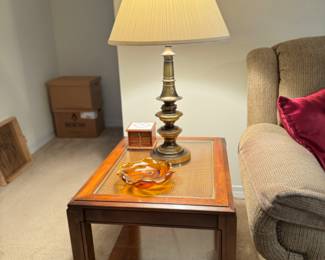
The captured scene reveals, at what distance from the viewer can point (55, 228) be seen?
189 cm

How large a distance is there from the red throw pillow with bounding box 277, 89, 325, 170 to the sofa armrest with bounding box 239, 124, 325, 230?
61 mm

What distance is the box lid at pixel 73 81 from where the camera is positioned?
121 inches

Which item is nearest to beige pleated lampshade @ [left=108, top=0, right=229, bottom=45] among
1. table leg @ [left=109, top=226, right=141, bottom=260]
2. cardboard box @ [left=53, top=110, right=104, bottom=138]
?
table leg @ [left=109, top=226, right=141, bottom=260]

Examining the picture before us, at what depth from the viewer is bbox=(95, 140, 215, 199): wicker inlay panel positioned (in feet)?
3.90

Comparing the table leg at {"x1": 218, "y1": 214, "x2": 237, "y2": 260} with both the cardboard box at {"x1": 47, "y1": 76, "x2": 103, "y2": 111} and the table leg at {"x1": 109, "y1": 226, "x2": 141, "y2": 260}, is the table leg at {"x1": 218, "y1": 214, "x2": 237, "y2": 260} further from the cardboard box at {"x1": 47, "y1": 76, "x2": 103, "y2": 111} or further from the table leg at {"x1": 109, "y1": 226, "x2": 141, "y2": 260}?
the cardboard box at {"x1": 47, "y1": 76, "x2": 103, "y2": 111}

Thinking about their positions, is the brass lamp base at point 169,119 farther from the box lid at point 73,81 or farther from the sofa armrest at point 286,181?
the box lid at point 73,81

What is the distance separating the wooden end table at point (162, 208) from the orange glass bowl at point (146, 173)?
31mm

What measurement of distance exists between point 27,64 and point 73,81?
15.9 inches

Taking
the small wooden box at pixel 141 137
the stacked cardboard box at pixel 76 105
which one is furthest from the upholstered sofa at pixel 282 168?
the stacked cardboard box at pixel 76 105

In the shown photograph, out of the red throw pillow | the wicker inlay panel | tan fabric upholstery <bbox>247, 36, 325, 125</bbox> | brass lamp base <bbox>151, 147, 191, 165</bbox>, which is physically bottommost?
the wicker inlay panel

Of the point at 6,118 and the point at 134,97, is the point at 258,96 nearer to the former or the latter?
the point at 134,97

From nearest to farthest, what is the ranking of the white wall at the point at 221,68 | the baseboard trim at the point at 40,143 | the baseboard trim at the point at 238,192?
1. the white wall at the point at 221,68
2. the baseboard trim at the point at 238,192
3. the baseboard trim at the point at 40,143

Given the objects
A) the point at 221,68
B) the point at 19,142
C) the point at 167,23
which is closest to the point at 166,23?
the point at 167,23

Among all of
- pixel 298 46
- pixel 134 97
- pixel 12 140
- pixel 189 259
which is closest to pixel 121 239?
pixel 189 259
